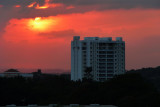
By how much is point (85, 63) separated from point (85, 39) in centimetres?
1011

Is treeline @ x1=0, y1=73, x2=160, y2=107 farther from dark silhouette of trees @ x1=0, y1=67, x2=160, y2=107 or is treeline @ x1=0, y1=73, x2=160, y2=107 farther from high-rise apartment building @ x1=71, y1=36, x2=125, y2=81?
high-rise apartment building @ x1=71, y1=36, x2=125, y2=81

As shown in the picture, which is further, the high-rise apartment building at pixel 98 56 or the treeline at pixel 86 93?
the high-rise apartment building at pixel 98 56

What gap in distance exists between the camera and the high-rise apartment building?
→ 155 metres

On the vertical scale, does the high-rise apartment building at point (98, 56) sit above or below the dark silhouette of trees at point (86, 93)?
above

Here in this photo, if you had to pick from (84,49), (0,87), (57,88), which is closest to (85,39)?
(84,49)

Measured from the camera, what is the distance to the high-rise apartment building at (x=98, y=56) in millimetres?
155125

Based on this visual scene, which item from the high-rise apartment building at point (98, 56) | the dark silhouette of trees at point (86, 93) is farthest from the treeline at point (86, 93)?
the high-rise apartment building at point (98, 56)

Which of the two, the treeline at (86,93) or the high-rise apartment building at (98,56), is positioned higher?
the high-rise apartment building at (98,56)

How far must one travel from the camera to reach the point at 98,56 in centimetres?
15650

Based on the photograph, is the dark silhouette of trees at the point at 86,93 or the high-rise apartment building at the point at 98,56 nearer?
the dark silhouette of trees at the point at 86,93

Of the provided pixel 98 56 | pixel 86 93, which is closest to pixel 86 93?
pixel 86 93

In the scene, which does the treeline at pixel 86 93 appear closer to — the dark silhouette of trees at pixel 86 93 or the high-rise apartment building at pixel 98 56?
the dark silhouette of trees at pixel 86 93

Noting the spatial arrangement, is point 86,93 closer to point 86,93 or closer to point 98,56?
point 86,93

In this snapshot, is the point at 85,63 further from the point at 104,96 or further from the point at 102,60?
the point at 104,96
